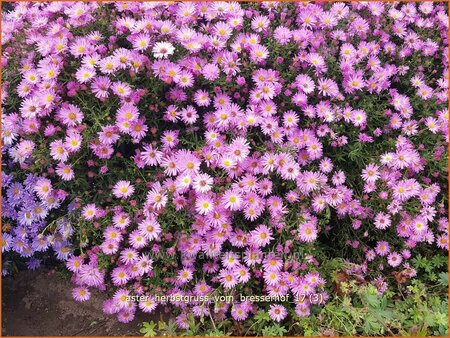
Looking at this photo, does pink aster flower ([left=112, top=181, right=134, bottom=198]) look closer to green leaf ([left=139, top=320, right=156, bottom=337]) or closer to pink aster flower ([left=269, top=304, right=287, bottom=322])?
green leaf ([left=139, top=320, right=156, bottom=337])

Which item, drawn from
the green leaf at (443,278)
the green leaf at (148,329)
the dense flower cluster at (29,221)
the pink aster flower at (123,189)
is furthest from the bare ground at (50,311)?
the green leaf at (443,278)

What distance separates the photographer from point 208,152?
2.79m

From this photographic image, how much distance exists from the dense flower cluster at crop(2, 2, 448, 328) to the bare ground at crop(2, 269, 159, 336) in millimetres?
167

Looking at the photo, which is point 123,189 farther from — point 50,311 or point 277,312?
point 277,312

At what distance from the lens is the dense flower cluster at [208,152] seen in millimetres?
2752

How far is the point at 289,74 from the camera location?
9.92 feet

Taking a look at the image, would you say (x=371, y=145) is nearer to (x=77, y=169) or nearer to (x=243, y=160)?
(x=243, y=160)

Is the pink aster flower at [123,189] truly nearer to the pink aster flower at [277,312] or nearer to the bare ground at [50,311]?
the bare ground at [50,311]

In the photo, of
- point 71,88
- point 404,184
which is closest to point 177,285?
point 71,88

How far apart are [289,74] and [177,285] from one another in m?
1.39

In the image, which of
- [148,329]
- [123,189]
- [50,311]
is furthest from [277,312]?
[50,311]

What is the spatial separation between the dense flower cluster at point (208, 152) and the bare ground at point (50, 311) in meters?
0.17

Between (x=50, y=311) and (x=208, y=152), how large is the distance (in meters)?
1.36

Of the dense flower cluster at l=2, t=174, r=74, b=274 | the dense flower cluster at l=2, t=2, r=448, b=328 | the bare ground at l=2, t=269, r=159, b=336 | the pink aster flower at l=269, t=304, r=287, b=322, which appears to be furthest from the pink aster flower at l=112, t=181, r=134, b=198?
the pink aster flower at l=269, t=304, r=287, b=322
